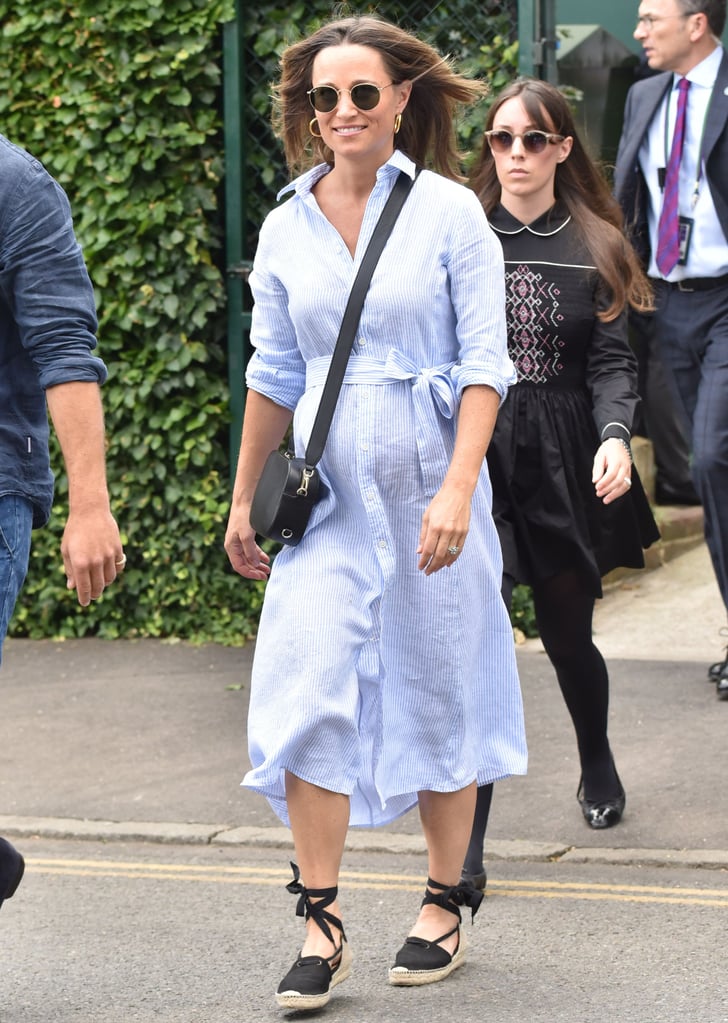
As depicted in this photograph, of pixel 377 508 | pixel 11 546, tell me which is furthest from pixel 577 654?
pixel 11 546

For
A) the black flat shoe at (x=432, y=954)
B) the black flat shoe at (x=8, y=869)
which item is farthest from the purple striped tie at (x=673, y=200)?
the black flat shoe at (x=8, y=869)

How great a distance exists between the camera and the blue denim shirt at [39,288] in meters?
3.44

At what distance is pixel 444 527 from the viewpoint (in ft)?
12.1

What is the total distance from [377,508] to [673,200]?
103 inches

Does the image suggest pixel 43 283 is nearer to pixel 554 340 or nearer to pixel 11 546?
pixel 11 546

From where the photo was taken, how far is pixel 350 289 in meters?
3.85

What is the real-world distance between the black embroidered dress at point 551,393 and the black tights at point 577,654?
7 centimetres

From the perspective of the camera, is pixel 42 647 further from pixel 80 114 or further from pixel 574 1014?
pixel 574 1014

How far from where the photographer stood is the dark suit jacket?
19.8 feet

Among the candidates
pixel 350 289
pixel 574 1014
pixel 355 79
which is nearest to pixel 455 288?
pixel 350 289

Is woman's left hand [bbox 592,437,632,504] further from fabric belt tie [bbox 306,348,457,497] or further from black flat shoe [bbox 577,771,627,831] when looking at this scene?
black flat shoe [bbox 577,771,627,831]

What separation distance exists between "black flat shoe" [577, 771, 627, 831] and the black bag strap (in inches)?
71.8

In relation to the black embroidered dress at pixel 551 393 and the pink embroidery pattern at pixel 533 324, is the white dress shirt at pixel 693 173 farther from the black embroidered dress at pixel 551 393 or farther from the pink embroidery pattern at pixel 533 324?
the pink embroidery pattern at pixel 533 324

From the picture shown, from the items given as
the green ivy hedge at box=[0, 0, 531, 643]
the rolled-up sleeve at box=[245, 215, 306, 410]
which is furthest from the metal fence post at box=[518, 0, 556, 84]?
the rolled-up sleeve at box=[245, 215, 306, 410]
